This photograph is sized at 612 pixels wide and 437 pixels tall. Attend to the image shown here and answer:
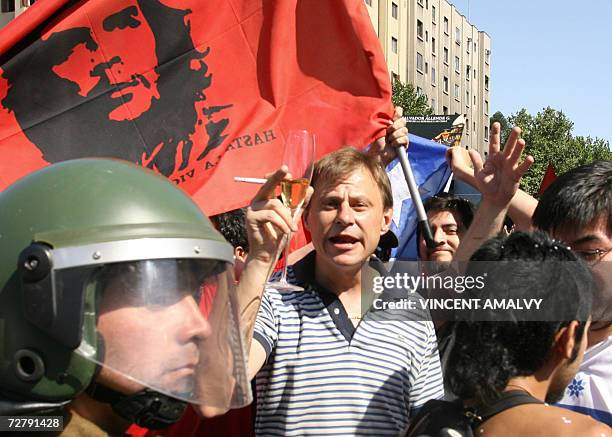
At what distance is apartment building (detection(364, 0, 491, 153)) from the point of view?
48.1m

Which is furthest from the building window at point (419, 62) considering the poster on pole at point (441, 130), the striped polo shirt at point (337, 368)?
the striped polo shirt at point (337, 368)

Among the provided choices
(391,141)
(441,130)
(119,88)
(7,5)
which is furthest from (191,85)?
(7,5)

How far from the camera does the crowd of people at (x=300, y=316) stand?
1.92 meters

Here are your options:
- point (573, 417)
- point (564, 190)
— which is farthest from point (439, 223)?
point (573, 417)

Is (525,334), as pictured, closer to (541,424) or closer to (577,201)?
(541,424)

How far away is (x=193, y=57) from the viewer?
434 cm

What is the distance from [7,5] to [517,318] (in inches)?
1174

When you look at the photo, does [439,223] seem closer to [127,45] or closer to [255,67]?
[255,67]

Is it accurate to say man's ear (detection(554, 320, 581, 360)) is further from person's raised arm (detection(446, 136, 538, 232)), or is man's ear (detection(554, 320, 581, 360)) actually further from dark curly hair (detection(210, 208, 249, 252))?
dark curly hair (detection(210, 208, 249, 252))

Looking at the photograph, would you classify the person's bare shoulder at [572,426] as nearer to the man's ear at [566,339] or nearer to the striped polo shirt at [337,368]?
the man's ear at [566,339]

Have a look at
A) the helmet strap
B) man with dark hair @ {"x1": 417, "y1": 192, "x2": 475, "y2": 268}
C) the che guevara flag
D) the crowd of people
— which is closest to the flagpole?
the che guevara flag

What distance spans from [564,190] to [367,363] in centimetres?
98

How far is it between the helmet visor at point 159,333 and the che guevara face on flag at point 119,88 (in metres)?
2.08

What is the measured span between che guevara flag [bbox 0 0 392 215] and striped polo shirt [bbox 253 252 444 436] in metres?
1.00
